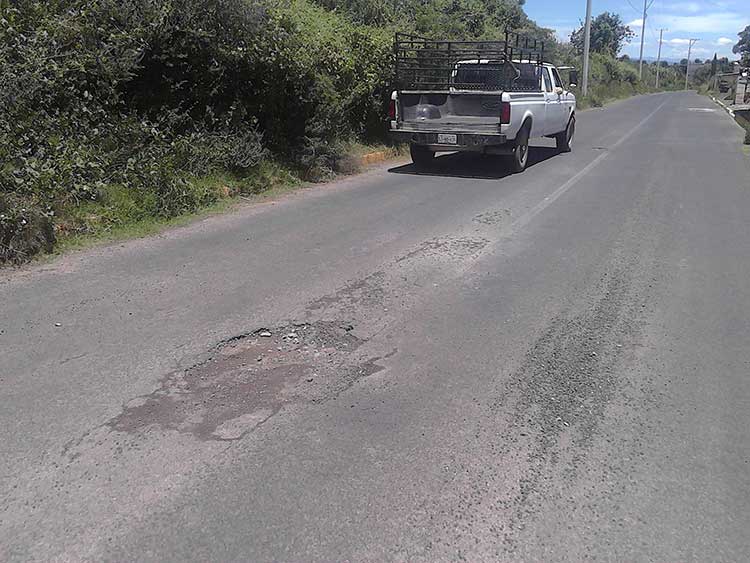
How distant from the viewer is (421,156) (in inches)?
556

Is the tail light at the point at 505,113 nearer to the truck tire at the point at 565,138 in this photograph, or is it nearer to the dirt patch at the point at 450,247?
the dirt patch at the point at 450,247

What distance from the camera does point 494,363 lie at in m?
4.57

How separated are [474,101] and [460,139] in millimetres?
927

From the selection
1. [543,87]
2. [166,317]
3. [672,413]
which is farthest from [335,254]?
[543,87]

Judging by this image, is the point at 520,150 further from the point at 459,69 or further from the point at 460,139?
the point at 459,69

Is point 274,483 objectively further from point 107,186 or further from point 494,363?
point 107,186

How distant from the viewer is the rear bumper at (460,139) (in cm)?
1223

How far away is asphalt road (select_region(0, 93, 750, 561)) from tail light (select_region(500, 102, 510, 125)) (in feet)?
15.4

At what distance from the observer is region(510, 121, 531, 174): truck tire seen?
514 inches

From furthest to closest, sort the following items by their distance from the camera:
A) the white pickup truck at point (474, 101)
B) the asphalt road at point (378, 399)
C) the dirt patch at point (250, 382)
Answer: the white pickup truck at point (474, 101) → the dirt patch at point (250, 382) → the asphalt road at point (378, 399)

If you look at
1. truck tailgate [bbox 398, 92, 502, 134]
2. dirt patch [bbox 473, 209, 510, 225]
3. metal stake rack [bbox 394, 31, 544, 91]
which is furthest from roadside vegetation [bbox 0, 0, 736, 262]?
dirt patch [bbox 473, 209, 510, 225]

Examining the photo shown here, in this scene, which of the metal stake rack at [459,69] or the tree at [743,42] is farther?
the tree at [743,42]

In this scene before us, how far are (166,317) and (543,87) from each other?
11.5 meters

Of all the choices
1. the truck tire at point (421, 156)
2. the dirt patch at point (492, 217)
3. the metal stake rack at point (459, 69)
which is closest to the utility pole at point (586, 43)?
the metal stake rack at point (459, 69)
